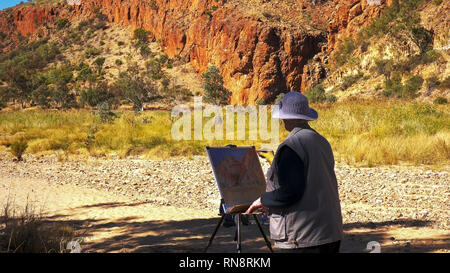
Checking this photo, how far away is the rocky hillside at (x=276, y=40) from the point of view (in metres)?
41.6

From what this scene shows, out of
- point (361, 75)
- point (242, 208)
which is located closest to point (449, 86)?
point (361, 75)

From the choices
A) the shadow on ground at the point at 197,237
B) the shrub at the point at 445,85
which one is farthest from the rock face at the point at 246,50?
the shadow on ground at the point at 197,237

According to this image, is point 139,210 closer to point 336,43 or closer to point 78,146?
point 78,146

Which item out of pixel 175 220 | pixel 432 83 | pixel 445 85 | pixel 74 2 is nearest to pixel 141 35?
pixel 74 2

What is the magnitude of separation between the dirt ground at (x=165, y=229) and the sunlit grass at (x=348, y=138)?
5888 mm

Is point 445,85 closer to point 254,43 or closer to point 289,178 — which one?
point 289,178

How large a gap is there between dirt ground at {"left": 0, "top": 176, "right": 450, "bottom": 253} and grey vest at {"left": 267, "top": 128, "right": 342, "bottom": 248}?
2.56m

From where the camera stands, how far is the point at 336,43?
50.9m

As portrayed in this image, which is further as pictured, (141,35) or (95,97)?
(141,35)

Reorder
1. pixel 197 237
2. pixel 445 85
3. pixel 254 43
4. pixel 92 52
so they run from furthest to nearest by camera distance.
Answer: pixel 92 52
pixel 254 43
pixel 445 85
pixel 197 237

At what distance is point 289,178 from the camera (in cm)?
236

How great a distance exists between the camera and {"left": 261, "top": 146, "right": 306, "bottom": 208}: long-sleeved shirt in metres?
2.35

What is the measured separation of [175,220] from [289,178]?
4495mm
